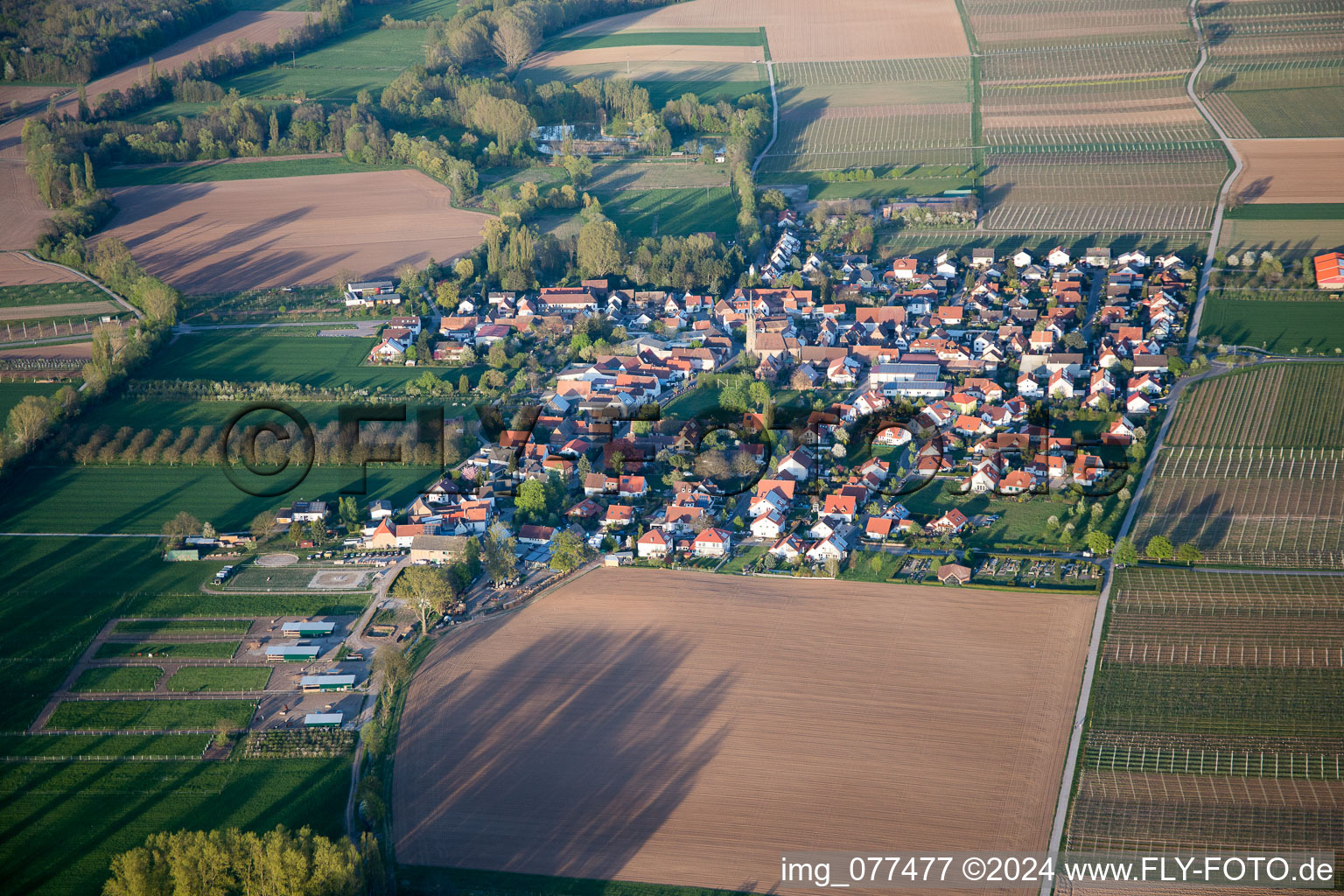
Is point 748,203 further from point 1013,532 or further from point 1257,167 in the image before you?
point 1013,532

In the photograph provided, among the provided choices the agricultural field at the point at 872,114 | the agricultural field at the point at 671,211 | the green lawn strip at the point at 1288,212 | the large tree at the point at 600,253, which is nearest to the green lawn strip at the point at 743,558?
the large tree at the point at 600,253

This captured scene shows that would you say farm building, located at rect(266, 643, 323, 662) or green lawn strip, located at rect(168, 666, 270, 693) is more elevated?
farm building, located at rect(266, 643, 323, 662)

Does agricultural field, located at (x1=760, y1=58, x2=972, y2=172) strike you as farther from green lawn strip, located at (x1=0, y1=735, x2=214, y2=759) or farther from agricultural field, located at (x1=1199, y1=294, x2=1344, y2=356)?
green lawn strip, located at (x1=0, y1=735, x2=214, y2=759)

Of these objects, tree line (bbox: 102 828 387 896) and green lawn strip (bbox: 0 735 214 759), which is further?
green lawn strip (bbox: 0 735 214 759)

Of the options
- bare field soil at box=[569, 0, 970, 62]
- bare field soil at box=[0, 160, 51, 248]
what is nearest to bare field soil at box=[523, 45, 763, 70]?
bare field soil at box=[569, 0, 970, 62]

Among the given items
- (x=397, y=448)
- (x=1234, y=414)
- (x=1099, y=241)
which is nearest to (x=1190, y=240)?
(x=1099, y=241)

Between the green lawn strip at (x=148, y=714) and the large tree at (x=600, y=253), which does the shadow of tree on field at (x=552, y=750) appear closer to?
the green lawn strip at (x=148, y=714)

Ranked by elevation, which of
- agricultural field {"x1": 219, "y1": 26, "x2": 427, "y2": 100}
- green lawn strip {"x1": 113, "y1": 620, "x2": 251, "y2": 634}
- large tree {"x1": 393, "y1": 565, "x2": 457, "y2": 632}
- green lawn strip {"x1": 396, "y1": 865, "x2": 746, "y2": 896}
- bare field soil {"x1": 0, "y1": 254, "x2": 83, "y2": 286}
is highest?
agricultural field {"x1": 219, "y1": 26, "x2": 427, "y2": 100}
